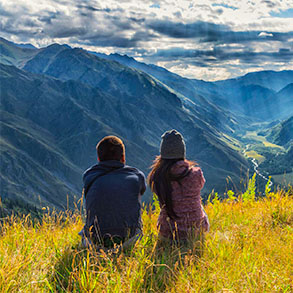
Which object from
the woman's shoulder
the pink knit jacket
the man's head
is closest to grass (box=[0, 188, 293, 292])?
the pink knit jacket

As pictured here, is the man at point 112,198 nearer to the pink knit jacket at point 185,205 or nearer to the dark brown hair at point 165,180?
the dark brown hair at point 165,180

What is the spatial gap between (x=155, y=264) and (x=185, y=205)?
184cm

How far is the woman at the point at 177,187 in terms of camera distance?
18.3 feet

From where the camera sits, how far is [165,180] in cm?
565

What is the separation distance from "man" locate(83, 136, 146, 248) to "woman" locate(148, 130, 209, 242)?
0.45 metres

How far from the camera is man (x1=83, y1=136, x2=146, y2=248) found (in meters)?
5.11

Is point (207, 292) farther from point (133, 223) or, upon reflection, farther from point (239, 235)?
point (133, 223)

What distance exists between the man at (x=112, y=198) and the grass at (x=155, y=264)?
364mm

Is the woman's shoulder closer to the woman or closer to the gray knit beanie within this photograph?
the woman

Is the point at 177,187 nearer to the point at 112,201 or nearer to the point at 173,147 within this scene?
the point at 173,147

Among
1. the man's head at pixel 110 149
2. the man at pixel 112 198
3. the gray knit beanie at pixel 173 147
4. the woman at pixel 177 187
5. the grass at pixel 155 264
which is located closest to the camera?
the grass at pixel 155 264

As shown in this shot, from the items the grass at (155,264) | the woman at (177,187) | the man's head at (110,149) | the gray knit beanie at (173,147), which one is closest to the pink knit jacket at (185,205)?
the woman at (177,187)

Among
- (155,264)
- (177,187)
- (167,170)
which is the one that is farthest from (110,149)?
(155,264)

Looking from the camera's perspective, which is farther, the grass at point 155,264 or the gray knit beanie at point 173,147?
the gray knit beanie at point 173,147
